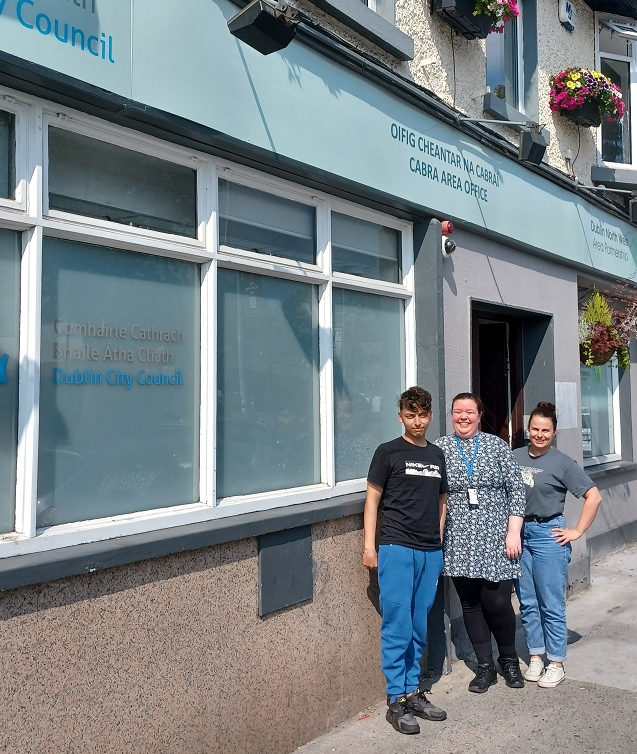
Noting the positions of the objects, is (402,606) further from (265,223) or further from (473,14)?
(473,14)

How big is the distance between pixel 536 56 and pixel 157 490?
232 inches

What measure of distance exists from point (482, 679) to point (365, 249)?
282 cm

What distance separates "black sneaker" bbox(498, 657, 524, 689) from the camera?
467 cm

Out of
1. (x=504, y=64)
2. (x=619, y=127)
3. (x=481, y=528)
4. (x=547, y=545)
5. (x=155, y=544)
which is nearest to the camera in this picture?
(x=155, y=544)

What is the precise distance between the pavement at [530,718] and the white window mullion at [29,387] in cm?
207

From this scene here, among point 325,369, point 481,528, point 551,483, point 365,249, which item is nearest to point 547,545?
point 551,483

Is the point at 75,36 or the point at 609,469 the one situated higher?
the point at 75,36

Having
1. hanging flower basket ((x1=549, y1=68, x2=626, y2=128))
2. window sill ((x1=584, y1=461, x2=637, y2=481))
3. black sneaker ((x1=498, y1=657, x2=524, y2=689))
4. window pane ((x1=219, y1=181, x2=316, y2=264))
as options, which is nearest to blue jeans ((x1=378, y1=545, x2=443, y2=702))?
black sneaker ((x1=498, y1=657, x2=524, y2=689))

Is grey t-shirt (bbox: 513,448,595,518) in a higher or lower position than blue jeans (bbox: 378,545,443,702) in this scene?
higher

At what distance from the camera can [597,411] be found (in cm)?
867

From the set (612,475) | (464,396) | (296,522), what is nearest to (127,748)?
(296,522)

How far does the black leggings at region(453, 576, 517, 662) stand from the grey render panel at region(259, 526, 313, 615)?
1.09 metres

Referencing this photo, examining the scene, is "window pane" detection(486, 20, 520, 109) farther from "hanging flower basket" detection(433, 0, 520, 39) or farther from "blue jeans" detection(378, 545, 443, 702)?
"blue jeans" detection(378, 545, 443, 702)

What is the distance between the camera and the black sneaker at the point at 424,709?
13.7 feet
